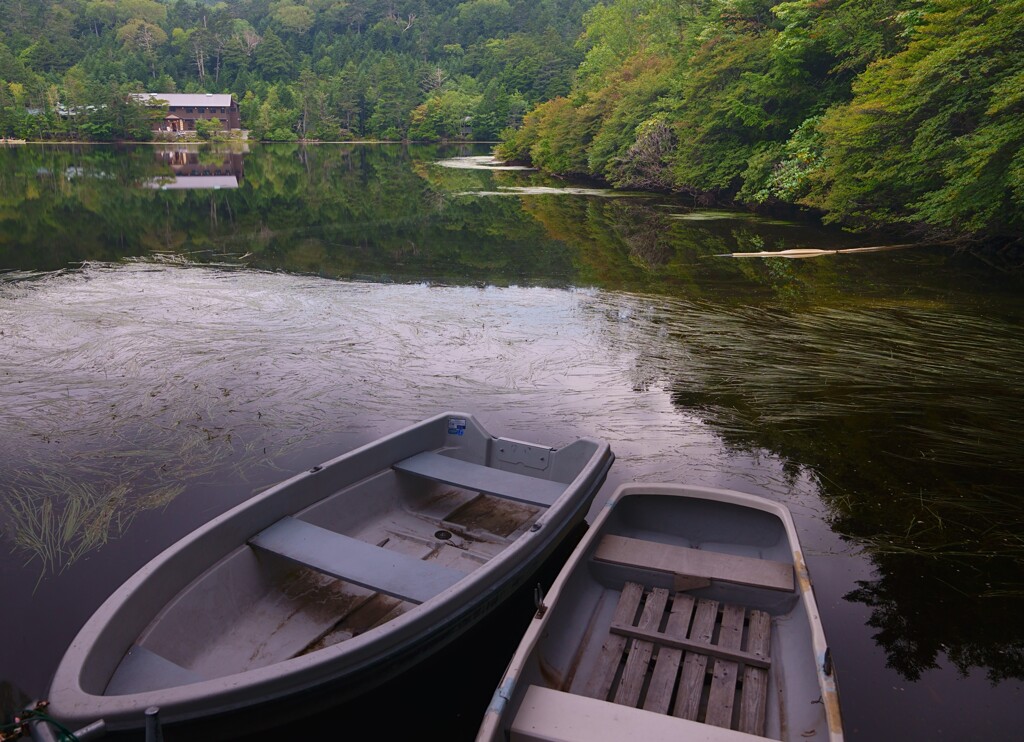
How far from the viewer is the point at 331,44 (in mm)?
132875

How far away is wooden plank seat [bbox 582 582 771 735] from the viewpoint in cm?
378

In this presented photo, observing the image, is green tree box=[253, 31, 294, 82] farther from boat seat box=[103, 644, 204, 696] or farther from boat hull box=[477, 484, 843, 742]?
boat seat box=[103, 644, 204, 696]

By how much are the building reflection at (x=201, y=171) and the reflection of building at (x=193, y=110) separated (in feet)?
87.0

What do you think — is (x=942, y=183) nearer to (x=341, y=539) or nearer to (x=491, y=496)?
(x=491, y=496)

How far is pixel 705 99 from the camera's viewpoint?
28.6m

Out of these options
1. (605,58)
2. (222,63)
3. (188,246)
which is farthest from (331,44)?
(188,246)

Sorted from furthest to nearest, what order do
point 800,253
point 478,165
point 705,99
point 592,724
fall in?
1. point 478,165
2. point 705,99
3. point 800,253
4. point 592,724

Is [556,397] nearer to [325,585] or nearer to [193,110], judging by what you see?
[325,585]

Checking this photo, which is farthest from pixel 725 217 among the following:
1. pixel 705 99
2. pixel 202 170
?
pixel 202 170

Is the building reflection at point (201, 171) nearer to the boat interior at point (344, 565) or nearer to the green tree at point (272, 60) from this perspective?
the boat interior at point (344, 565)

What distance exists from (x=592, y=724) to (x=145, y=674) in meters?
2.16

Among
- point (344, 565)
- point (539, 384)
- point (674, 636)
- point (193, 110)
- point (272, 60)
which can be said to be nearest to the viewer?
point (674, 636)

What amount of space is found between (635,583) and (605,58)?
58.6 m

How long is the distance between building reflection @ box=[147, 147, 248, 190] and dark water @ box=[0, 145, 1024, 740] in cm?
1526
